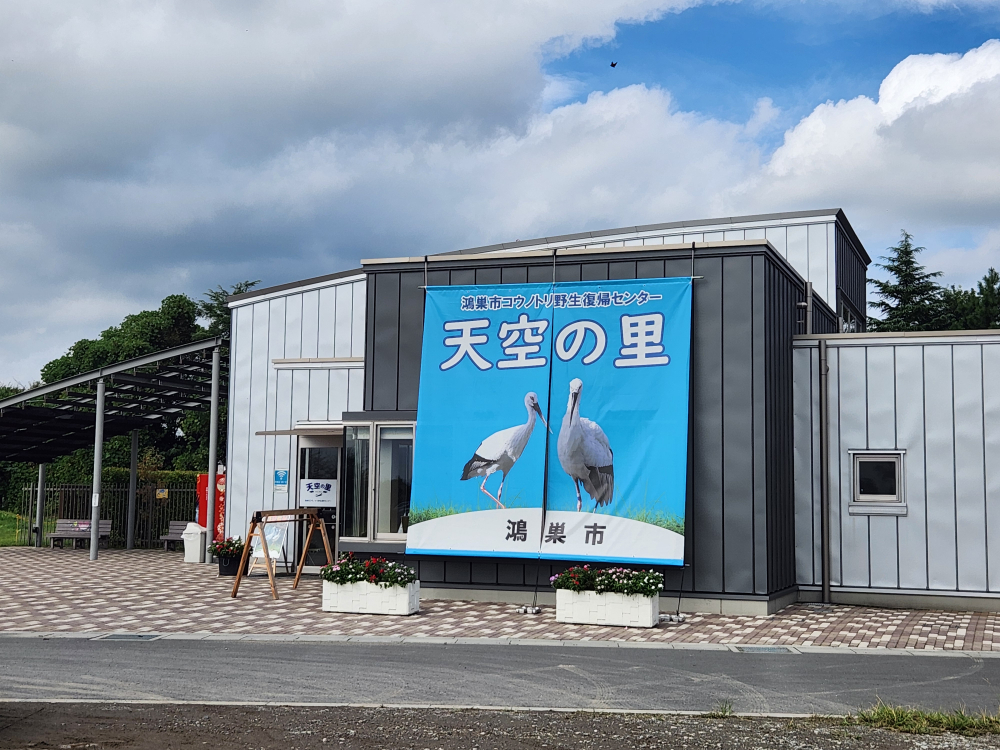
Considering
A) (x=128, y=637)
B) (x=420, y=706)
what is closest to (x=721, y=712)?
(x=420, y=706)

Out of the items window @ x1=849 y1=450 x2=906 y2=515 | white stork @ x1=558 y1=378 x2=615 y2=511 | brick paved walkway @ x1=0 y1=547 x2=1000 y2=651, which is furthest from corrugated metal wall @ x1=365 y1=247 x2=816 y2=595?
white stork @ x1=558 y1=378 x2=615 y2=511

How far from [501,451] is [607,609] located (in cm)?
269

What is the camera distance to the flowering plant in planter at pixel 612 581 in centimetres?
1180

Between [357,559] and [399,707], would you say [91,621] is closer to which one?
[357,559]

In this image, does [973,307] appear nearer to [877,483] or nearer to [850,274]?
[850,274]

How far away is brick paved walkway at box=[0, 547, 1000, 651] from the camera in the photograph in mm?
11023

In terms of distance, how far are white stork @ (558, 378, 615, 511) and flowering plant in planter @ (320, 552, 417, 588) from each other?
2.35 metres

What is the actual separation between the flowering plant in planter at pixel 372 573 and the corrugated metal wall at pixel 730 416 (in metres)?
1.43

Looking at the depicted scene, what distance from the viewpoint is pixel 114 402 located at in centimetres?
2350

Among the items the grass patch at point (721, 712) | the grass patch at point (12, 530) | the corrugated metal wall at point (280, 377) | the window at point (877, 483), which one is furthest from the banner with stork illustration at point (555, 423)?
the grass patch at point (12, 530)

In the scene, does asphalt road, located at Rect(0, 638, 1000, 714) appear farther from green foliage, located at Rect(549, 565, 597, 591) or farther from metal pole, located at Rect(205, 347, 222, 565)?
metal pole, located at Rect(205, 347, 222, 565)

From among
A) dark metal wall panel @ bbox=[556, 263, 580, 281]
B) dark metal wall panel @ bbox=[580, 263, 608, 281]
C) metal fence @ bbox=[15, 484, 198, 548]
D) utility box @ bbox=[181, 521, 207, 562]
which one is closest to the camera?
dark metal wall panel @ bbox=[580, 263, 608, 281]

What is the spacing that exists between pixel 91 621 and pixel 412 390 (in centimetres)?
499

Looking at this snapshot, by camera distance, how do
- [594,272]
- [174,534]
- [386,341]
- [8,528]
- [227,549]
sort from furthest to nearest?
1. [8,528]
2. [174,534]
3. [227,549]
4. [386,341]
5. [594,272]
